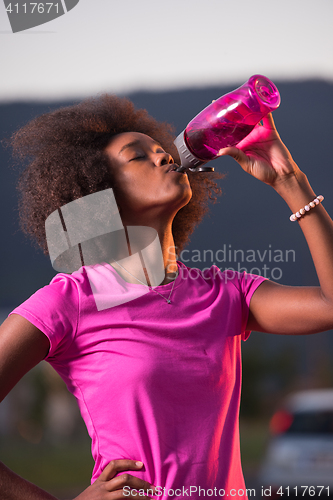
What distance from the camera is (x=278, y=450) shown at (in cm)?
368

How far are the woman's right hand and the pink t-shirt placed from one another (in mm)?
23

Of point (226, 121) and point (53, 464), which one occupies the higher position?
point (226, 121)

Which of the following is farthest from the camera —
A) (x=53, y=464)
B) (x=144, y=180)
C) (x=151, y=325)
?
(x=53, y=464)

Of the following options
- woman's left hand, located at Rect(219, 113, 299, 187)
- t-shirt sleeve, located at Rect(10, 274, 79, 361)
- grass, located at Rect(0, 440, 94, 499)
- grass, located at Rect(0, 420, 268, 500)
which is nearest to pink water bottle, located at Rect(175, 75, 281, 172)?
woman's left hand, located at Rect(219, 113, 299, 187)

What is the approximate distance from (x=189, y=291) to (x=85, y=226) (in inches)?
12.7

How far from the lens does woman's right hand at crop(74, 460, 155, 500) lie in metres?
0.95

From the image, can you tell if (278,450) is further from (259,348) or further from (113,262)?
(259,348)

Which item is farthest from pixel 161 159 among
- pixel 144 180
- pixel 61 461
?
pixel 61 461

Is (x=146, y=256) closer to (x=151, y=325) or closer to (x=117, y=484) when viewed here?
(x=151, y=325)

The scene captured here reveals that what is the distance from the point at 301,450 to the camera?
11.8 ft

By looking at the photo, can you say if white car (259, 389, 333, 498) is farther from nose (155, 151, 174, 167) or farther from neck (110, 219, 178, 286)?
nose (155, 151, 174, 167)

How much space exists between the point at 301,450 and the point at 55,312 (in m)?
3.17

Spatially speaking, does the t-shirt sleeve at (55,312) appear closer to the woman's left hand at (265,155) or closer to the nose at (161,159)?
the nose at (161,159)

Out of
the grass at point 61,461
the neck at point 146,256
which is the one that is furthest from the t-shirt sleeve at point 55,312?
the grass at point 61,461
